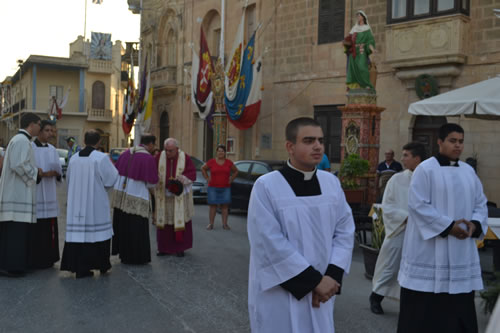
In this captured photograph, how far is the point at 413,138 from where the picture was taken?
16203 mm

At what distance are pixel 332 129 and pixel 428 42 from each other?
483 cm

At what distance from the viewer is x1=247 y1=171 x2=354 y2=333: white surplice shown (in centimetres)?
324

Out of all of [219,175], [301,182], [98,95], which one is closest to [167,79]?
[219,175]

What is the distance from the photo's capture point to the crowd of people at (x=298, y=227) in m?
3.29

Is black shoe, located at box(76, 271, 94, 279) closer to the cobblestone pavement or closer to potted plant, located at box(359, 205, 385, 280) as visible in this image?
the cobblestone pavement

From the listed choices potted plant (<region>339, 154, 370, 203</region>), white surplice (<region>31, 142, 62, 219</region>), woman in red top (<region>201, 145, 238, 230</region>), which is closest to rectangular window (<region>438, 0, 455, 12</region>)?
potted plant (<region>339, 154, 370, 203</region>)

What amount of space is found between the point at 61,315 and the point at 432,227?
366cm

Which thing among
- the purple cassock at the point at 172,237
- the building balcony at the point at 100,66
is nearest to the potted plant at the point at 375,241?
the purple cassock at the point at 172,237

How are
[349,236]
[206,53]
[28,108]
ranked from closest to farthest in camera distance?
[349,236] → [206,53] → [28,108]

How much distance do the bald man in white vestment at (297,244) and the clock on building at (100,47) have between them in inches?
2030

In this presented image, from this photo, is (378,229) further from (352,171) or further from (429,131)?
(429,131)

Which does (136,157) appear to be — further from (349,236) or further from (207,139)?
(207,139)

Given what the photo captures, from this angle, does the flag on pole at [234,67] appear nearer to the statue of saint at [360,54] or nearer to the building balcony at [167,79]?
the statue of saint at [360,54]

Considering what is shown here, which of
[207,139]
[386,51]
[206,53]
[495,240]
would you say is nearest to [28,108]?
[207,139]
